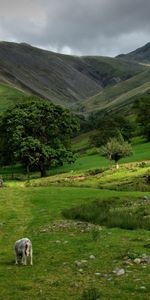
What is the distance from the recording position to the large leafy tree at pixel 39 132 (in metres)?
90.9

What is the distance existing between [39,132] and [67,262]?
78088mm

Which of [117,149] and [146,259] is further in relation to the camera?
[117,149]

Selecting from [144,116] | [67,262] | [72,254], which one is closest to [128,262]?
[67,262]

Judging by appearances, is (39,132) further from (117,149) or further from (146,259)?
(146,259)

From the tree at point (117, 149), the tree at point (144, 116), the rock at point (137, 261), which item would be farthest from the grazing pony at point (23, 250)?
the tree at point (144, 116)

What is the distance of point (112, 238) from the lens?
25.3 m

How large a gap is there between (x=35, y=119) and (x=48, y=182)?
2730cm

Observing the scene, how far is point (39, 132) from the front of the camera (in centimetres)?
9756

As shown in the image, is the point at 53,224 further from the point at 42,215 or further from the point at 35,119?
the point at 35,119

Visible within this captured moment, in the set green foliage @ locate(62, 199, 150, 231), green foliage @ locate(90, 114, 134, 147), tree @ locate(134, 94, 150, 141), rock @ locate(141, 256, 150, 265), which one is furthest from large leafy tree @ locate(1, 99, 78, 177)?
rock @ locate(141, 256, 150, 265)

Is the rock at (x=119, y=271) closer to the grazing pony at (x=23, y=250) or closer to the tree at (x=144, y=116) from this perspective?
the grazing pony at (x=23, y=250)

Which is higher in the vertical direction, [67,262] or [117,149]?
[117,149]

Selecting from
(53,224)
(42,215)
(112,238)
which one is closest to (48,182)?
(42,215)

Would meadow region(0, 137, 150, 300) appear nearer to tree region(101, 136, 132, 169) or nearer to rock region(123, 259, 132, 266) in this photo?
rock region(123, 259, 132, 266)
